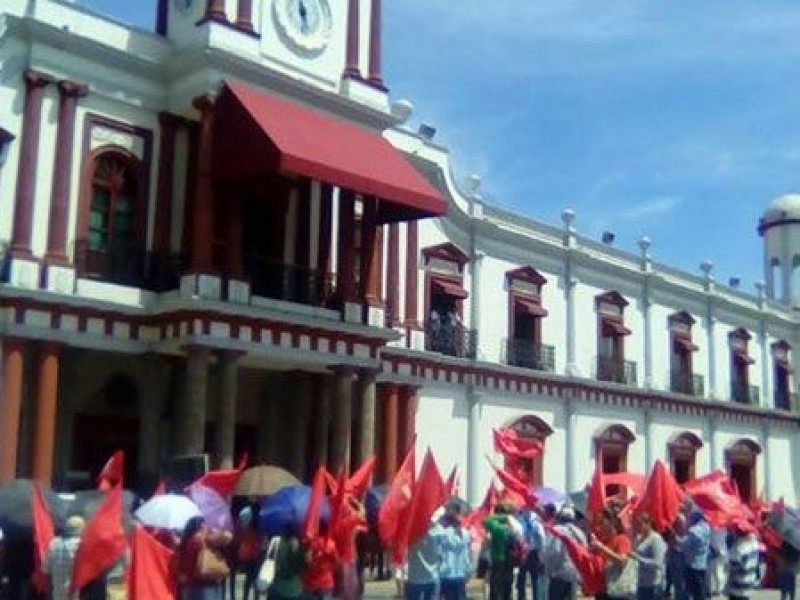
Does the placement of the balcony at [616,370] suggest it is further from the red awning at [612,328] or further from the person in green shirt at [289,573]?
the person in green shirt at [289,573]

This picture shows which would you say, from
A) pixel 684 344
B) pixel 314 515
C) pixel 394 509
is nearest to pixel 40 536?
pixel 314 515

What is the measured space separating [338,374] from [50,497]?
888 cm

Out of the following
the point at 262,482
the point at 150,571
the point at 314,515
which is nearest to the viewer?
the point at 150,571

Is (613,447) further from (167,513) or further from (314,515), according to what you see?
(167,513)

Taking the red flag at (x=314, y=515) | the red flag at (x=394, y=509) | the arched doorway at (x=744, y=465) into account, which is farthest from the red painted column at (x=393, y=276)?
the arched doorway at (x=744, y=465)

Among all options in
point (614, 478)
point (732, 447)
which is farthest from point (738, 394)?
point (614, 478)

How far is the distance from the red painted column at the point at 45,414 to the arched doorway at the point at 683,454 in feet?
64.8

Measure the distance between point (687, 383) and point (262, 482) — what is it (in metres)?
20.7

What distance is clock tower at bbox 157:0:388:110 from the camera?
67.5 ft

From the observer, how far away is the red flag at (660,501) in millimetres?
16875

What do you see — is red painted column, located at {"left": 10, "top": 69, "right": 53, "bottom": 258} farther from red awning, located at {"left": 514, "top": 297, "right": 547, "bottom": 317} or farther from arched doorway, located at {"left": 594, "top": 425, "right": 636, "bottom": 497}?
arched doorway, located at {"left": 594, "top": 425, "right": 636, "bottom": 497}

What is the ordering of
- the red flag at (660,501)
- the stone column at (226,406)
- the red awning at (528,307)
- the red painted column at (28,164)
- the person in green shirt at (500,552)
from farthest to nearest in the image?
the red awning at (528,307)
the stone column at (226,406)
the red painted column at (28,164)
the red flag at (660,501)
the person in green shirt at (500,552)

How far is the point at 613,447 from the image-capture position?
103ft

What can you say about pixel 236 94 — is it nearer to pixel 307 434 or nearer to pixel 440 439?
pixel 307 434
